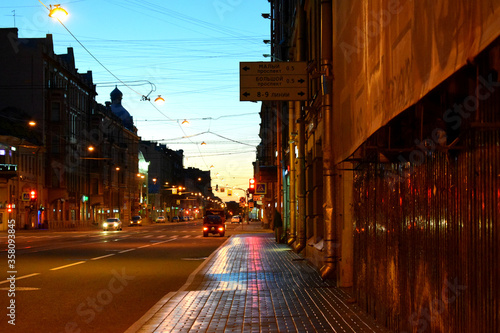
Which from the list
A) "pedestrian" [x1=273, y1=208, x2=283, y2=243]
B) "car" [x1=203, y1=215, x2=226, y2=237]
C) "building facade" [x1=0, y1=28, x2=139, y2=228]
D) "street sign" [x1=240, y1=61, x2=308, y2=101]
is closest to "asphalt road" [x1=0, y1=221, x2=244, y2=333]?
"street sign" [x1=240, y1=61, x2=308, y2=101]

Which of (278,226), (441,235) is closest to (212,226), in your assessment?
(278,226)

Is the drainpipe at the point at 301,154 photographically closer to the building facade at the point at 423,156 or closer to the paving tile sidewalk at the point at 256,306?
the paving tile sidewalk at the point at 256,306

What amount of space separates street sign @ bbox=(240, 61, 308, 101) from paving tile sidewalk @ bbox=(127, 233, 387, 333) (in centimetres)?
505

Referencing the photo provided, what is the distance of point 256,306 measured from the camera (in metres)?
10.6

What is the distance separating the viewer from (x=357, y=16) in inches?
395

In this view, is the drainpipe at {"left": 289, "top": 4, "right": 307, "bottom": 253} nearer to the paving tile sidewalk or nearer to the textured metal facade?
the paving tile sidewalk

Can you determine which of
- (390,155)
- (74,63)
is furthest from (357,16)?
(74,63)

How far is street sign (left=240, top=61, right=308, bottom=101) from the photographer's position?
1845 centimetres

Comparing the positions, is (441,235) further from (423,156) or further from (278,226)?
(278,226)

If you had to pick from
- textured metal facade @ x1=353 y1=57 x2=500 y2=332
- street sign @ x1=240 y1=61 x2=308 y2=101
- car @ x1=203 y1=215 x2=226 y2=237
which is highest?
street sign @ x1=240 y1=61 x2=308 y2=101

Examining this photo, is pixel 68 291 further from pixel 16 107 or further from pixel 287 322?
pixel 16 107

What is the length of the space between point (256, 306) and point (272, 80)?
9.32 m

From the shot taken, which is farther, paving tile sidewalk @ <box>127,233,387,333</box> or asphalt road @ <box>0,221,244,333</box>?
asphalt road @ <box>0,221,244,333</box>

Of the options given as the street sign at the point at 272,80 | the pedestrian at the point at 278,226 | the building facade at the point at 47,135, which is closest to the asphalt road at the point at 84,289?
the street sign at the point at 272,80
